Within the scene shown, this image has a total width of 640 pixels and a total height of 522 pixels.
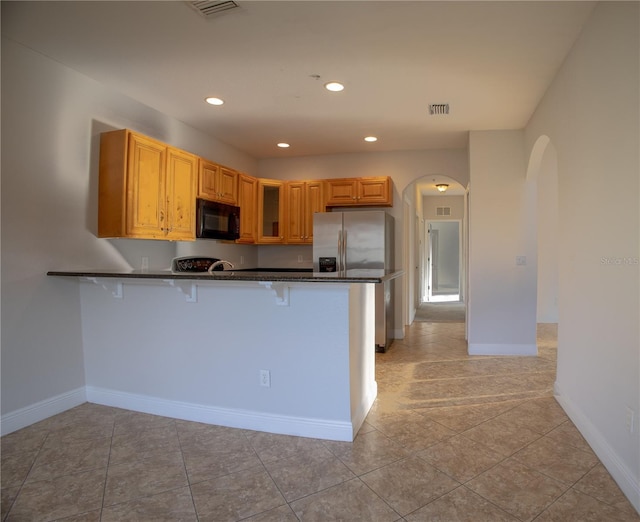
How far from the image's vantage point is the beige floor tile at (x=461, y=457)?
6.89ft

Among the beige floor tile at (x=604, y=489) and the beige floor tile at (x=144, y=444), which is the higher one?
the beige floor tile at (x=604, y=489)

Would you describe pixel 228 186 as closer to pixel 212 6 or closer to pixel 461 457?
pixel 212 6

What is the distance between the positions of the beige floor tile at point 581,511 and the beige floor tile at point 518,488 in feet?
0.11

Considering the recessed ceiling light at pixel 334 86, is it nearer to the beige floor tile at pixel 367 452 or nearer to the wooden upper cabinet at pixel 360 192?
the wooden upper cabinet at pixel 360 192

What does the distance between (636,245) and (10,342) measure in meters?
3.58

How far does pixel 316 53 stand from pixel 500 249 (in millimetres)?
2965

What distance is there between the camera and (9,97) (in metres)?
2.60

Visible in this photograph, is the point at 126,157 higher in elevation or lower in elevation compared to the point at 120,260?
higher

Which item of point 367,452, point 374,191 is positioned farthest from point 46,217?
point 374,191

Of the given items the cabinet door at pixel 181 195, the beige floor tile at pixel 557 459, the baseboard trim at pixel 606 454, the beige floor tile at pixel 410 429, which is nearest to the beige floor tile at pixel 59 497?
the beige floor tile at pixel 410 429

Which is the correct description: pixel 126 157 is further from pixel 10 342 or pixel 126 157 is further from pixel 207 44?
pixel 10 342

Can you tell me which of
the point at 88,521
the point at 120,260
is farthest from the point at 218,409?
the point at 120,260

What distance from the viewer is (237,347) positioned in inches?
104

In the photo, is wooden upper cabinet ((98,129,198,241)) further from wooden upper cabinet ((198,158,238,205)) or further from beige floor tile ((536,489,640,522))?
beige floor tile ((536,489,640,522))
